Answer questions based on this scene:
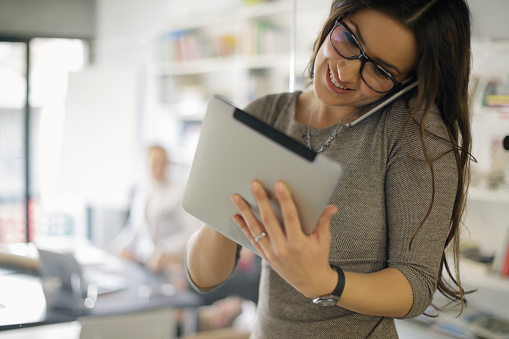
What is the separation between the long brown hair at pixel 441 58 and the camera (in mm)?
812

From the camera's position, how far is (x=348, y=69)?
0.84 metres

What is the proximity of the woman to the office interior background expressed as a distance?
2.38 metres

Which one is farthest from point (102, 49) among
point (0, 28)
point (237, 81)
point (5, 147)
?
point (237, 81)

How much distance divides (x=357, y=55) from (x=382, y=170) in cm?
20

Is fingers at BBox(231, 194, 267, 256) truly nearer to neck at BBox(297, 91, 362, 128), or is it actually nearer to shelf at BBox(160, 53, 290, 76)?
neck at BBox(297, 91, 362, 128)

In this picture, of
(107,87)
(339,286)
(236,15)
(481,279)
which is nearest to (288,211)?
(339,286)

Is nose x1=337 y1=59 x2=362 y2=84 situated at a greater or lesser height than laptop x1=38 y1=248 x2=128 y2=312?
greater

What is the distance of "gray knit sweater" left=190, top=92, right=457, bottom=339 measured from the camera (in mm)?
798

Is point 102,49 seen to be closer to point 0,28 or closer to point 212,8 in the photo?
point 0,28

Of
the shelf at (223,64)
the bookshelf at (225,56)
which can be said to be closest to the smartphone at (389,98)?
the bookshelf at (225,56)

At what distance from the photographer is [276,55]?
3500mm

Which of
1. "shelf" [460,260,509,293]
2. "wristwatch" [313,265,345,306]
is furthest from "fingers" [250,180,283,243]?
"shelf" [460,260,509,293]

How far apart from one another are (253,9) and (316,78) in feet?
9.32

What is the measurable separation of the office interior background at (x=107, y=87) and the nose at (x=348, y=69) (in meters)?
2.41
